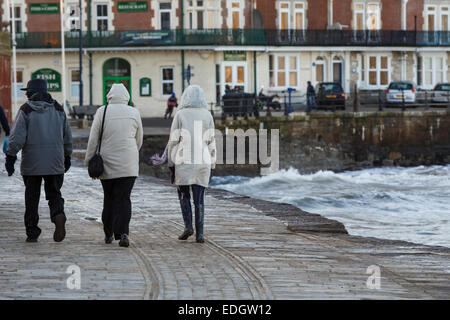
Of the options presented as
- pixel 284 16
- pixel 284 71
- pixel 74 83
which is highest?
pixel 284 16

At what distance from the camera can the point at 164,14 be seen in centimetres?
5328

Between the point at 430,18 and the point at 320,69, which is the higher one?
the point at 430,18

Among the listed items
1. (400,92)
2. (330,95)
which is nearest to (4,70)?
(330,95)

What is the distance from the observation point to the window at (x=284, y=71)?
54781 millimetres

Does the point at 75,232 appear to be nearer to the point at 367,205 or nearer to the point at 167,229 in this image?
the point at 167,229

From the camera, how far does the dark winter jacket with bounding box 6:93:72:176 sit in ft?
37.0

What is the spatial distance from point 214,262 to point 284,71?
Answer: 4527cm

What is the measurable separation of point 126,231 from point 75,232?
156 centimetres

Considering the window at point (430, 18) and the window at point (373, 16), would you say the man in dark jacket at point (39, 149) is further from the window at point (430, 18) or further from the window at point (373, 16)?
the window at point (430, 18)

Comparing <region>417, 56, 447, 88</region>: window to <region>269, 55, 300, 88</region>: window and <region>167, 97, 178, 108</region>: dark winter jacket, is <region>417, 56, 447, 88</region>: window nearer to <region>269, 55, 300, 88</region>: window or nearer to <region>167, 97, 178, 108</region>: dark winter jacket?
<region>269, 55, 300, 88</region>: window

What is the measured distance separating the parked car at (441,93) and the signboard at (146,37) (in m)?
13.8

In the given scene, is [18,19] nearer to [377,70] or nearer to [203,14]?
[203,14]

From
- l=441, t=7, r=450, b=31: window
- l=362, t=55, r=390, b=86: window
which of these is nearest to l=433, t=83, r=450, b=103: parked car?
l=362, t=55, r=390, b=86: window
